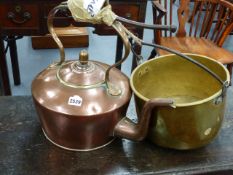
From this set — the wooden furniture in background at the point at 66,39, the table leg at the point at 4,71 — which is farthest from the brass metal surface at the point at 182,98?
the wooden furniture in background at the point at 66,39

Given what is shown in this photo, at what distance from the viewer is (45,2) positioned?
4.97 feet

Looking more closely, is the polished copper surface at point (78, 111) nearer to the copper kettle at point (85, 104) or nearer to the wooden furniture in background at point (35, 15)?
the copper kettle at point (85, 104)

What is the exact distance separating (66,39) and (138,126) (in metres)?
1.72

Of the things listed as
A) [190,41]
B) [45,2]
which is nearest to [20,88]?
[45,2]

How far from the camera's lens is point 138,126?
0.77 meters

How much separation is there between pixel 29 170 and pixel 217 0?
57.2 inches

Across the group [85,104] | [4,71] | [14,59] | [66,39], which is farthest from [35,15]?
[85,104]

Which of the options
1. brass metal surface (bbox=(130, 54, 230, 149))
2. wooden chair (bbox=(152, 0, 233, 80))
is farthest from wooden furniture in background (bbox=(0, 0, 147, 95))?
brass metal surface (bbox=(130, 54, 230, 149))

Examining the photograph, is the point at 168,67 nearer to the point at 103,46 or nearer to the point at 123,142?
the point at 123,142

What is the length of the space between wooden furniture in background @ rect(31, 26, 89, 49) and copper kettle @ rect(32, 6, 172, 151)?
160cm

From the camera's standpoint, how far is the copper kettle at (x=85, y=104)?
0.73 meters

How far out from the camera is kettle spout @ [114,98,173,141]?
72cm

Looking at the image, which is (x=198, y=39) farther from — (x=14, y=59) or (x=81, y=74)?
(x=81, y=74)

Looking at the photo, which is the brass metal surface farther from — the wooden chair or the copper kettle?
the wooden chair
